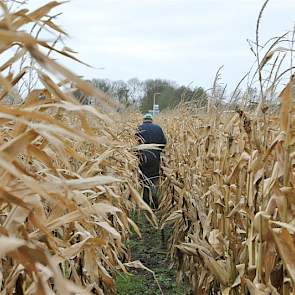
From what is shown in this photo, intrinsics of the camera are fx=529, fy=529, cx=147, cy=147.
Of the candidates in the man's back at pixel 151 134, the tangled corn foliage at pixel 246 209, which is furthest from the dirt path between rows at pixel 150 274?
the man's back at pixel 151 134

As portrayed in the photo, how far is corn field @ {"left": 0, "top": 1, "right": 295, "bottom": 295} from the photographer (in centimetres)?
87

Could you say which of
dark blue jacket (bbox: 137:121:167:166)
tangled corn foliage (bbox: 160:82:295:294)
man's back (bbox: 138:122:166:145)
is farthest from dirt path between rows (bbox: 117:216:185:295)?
man's back (bbox: 138:122:166:145)

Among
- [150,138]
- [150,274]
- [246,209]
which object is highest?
[246,209]

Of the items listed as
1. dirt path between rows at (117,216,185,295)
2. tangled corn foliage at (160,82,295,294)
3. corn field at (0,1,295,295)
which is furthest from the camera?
dirt path between rows at (117,216,185,295)

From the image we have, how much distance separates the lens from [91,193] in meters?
2.74

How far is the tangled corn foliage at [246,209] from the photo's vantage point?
203 cm

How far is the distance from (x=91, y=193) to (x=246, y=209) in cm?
80

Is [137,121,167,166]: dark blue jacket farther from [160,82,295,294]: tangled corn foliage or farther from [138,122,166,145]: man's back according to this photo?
[160,82,295,294]: tangled corn foliage

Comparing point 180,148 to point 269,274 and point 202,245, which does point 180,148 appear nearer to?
point 202,245

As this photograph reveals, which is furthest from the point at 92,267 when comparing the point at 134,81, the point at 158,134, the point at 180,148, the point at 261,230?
the point at 134,81

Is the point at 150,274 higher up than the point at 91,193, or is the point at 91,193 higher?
the point at 91,193

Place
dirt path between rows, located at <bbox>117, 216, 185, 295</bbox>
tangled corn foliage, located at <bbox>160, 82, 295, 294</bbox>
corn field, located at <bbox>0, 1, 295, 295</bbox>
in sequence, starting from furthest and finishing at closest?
dirt path between rows, located at <bbox>117, 216, 185, 295</bbox> < tangled corn foliage, located at <bbox>160, 82, 295, 294</bbox> < corn field, located at <bbox>0, 1, 295, 295</bbox>

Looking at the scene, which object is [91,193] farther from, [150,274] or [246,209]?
[150,274]

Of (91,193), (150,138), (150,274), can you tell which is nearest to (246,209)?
(91,193)
